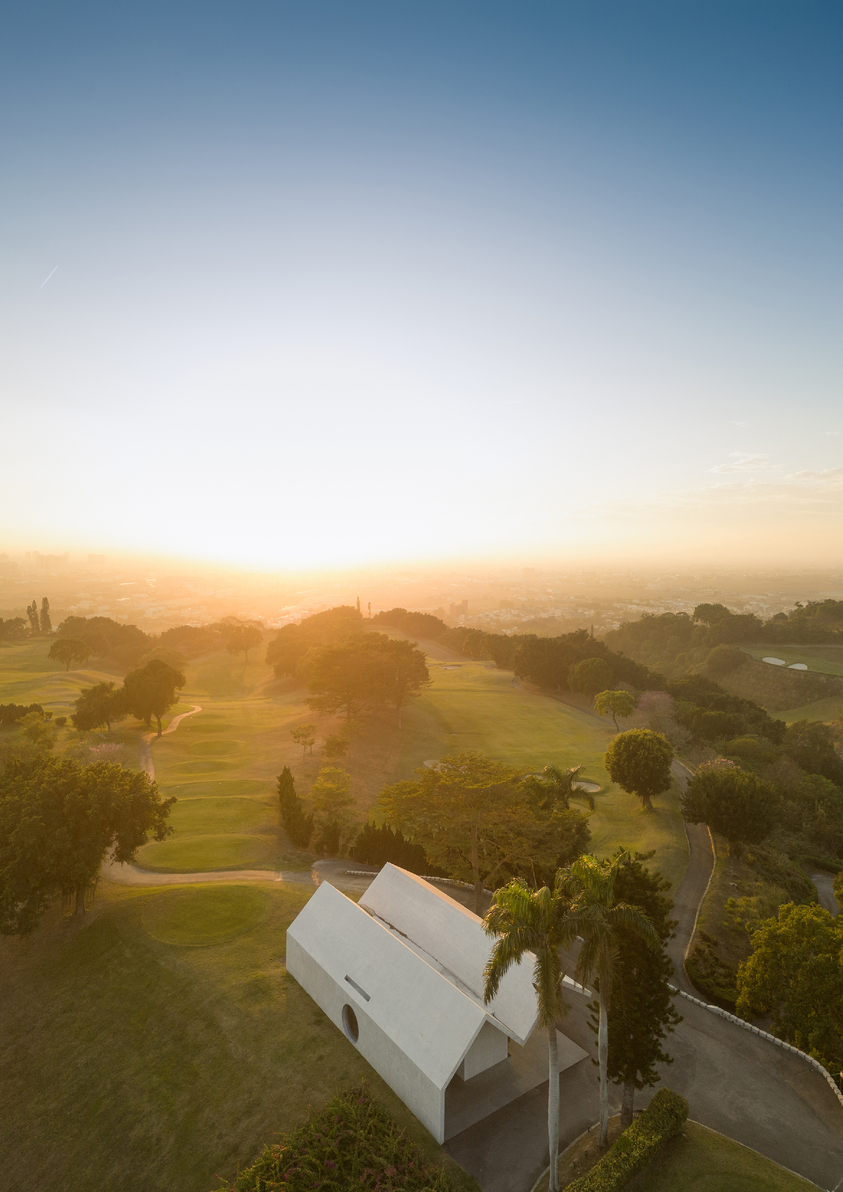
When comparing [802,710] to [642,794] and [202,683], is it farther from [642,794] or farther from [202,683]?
[202,683]

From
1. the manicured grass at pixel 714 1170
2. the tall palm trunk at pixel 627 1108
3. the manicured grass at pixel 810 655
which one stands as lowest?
the manicured grass at pixel 810 655

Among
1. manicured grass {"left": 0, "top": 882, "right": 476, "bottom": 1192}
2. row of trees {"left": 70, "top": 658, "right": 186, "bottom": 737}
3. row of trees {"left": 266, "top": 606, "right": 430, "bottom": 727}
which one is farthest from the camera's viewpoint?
row of trees {"left": 266, "top": 606, "right": 430, "bottom": 727}

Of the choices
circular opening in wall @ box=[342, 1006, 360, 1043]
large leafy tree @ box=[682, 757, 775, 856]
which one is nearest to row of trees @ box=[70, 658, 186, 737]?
circular opening in wall @ box=[342, 1006, 360, 1043]

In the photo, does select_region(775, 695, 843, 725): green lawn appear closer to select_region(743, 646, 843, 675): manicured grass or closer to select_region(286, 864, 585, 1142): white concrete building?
select_region(743, 646, 843, 675): manicured grass

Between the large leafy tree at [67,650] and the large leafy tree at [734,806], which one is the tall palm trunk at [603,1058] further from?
the large leafy tree at [67,650]

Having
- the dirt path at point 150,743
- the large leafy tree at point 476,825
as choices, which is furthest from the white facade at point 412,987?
the dirt path at point 150,743
